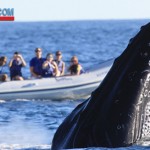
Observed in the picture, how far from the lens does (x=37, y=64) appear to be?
79.7 ft

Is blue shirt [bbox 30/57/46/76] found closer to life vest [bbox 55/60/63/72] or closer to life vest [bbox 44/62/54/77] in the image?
life vest [bbox 44/62/54/77]

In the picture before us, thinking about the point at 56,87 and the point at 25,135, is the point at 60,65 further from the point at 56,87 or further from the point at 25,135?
the point at 25,135

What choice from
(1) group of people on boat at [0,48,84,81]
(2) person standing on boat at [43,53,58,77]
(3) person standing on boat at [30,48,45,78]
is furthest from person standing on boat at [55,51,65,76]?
(3) person standing on boat at [30,48,45,78]

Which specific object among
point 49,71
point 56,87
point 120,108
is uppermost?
point 120,108

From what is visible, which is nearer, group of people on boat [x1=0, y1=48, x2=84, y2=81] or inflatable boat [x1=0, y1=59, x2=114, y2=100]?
group of people on boat [x1=0, y1=48, x2=84, y2=81]

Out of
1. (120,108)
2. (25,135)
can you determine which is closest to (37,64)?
(25,135)

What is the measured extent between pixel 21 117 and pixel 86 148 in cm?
961

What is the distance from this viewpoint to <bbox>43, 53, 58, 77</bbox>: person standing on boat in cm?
2398

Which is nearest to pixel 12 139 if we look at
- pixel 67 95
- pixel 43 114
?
pixel 43 114

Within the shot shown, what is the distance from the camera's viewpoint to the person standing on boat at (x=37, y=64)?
2406 cm

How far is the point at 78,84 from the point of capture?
25.1 metres

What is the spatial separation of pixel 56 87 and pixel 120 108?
57.9ft

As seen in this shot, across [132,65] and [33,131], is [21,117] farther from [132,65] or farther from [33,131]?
[132,65]

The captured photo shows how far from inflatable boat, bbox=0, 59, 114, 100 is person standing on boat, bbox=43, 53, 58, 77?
334 mm
